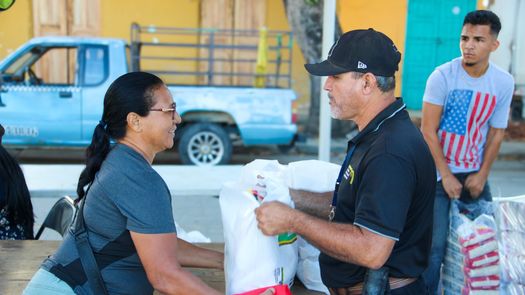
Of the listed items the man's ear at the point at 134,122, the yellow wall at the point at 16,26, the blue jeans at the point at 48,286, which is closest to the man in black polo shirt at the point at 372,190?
the man's ear at the point at 134,122

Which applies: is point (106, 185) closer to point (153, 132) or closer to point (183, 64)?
point (153, 132)

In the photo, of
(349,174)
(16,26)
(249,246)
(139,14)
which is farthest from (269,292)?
(16,26)

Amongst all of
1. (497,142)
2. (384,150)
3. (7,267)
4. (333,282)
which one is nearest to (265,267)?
(333,282)

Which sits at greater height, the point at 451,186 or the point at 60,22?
the point at 60,22

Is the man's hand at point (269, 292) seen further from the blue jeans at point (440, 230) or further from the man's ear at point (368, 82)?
the blue jeans at point (440, 230)

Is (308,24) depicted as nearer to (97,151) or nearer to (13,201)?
(13,201)

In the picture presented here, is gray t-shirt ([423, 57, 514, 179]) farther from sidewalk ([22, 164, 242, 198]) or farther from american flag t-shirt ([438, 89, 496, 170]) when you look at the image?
sidewalk ([22, 164, 242, 198])

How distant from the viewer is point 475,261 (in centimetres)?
256

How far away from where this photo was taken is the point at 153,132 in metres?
2.32

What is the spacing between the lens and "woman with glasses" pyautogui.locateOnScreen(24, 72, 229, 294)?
2.15 m

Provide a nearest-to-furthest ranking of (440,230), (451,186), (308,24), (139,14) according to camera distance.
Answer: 1. (440,230)
2. (451,186)
3. (308,24)
4. (139,14)

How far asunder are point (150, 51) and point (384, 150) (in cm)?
1134

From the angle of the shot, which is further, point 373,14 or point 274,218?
point 373,14

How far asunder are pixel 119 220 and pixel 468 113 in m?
2.19
